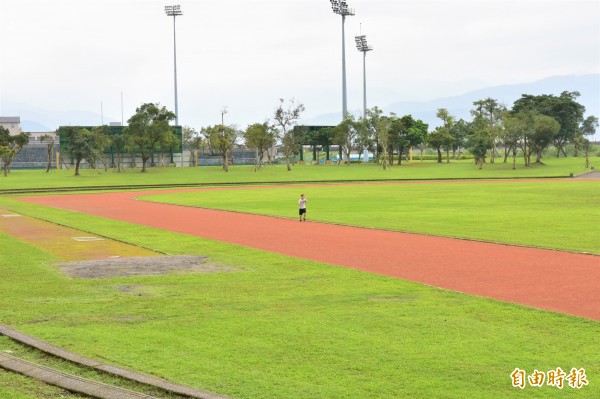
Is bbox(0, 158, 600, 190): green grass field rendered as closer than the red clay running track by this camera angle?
No

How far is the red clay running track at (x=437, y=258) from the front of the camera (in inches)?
607

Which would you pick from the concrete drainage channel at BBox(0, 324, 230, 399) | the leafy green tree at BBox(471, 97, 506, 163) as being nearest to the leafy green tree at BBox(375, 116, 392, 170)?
the leafy green tree at BBox(471, 97, 506, 163)

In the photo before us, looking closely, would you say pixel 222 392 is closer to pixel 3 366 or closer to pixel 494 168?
pixel 3 366

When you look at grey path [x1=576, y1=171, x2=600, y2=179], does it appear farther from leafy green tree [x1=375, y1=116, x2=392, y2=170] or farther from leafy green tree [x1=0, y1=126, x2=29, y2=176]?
leafy green tree [x1=0, y1=126, x2=29, y2=176]

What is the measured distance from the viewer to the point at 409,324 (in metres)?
12.4

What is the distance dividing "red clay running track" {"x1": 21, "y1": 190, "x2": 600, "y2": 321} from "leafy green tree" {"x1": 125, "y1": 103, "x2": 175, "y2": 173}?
71.9m

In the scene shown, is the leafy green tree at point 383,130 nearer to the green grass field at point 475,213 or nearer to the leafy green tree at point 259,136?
the leafy green tree at point 259,136

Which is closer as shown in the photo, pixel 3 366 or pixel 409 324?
pixel 3 366

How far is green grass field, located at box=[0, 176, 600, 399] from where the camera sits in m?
9.27

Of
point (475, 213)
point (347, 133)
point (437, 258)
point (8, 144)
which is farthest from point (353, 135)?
point (437, 258)

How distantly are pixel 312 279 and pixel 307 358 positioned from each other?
23.2 feet

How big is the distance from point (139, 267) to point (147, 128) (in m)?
88.4

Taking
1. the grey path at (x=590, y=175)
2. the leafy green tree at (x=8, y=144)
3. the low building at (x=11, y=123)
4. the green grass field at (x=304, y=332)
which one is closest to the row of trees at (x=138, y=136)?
the leafy green tree at (x=8, y=144)

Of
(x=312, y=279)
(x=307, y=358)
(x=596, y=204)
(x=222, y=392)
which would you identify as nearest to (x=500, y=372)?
(x=307, y=358)
